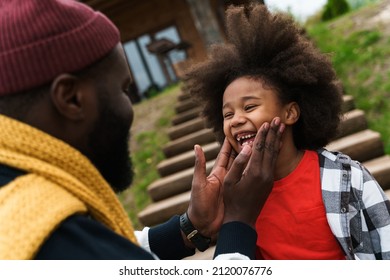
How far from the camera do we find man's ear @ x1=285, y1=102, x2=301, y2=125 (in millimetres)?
1894

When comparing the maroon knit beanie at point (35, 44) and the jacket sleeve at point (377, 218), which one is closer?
the maroon knit beanie at point (35, 44)

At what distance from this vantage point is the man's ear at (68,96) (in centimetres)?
103

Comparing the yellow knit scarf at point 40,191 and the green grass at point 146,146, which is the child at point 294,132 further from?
the green grass at point 146,146

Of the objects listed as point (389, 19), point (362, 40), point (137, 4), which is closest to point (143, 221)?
point (362, 40)

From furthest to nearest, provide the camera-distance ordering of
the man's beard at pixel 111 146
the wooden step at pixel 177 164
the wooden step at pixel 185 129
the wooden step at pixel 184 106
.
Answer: the wooden step at pixel 184 106 < the wooden step at pixel 185 129 < the wooden step at pixel 177 164 < the man's beard at pixel 111 146

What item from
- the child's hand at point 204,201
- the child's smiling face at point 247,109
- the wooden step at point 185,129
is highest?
the child's smiling face at point 247,109

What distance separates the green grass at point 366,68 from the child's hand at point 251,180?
9.03 ft

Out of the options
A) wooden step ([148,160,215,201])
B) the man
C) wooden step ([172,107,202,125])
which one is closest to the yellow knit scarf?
the man

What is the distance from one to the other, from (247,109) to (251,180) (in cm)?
44

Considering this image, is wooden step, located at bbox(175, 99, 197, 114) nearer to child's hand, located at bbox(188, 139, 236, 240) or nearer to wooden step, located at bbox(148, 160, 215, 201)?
wooden step, located at bbox(148, 160, 215, 201)

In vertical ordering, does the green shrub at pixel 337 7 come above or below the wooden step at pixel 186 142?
above

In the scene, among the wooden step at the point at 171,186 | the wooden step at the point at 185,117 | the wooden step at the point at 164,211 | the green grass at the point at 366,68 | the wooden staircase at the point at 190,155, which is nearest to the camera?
the wooden staircase at the point at 190,155

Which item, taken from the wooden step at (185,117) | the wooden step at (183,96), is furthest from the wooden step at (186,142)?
the wooden step at (183,96)

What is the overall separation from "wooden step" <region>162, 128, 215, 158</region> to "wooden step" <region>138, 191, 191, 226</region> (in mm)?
1003
